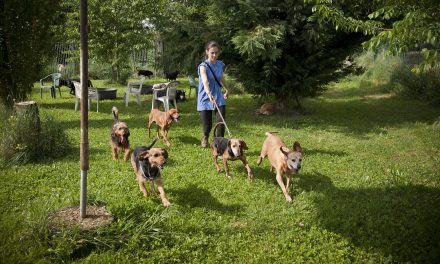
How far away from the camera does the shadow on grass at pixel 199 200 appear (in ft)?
17.4

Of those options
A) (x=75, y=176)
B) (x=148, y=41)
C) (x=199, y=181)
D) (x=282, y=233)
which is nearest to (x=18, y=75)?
(x=75, y=176)

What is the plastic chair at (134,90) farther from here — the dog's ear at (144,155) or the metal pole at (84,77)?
the metal pole at (84,77)

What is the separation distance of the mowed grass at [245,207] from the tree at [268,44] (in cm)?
255

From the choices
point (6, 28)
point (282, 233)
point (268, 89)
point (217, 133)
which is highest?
point (6, 28)

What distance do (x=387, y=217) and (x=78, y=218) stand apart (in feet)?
13.4

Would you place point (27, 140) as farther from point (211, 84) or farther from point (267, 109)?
point (267, 109)

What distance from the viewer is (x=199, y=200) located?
5539 millimetres

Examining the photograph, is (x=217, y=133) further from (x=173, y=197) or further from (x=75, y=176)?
(x=75, y=176)

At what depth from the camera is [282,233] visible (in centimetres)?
472

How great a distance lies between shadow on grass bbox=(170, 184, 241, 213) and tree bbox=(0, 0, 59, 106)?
7.46m

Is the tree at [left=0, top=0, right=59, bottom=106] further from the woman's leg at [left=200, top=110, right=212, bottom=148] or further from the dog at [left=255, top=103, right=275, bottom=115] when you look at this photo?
the dog at [left=255, top=103, right=275, bottom=115]

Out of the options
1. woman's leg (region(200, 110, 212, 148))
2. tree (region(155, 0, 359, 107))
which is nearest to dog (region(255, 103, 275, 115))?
tree (region(155, 0, 359, 107))

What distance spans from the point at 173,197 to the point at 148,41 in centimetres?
1746

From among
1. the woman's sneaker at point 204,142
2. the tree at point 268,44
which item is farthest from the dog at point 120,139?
the tree at point 268,44
